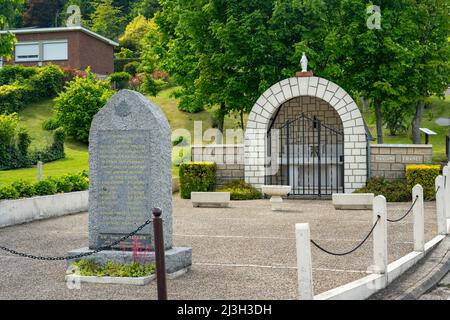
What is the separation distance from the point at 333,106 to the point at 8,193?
1139 cm

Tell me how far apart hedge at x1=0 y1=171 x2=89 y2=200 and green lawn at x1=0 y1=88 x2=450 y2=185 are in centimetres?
704

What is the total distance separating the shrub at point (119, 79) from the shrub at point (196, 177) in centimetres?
3124

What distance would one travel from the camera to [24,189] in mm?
16797

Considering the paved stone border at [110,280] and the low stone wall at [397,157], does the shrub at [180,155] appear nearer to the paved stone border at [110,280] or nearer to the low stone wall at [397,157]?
the low stone wall at [397,157]

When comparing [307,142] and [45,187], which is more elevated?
[307,142]

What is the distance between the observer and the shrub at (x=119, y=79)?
5325 centimetres

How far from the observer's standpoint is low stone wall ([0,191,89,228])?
51.2ft

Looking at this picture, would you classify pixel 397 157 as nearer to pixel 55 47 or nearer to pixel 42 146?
pixel 42 146

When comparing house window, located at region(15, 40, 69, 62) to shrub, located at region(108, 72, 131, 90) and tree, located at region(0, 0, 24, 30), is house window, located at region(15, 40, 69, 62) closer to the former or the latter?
shrub, located at region(108, 72, 131, 90)

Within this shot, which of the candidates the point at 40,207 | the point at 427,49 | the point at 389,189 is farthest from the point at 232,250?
the point at 427,49

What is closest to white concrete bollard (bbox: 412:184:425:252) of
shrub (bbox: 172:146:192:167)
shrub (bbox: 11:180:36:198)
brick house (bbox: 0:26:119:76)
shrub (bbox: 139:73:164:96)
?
shrub (bbox: 11:180:36:198)

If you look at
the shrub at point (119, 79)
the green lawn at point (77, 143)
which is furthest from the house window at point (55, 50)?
the green lawn at point (77, 143)

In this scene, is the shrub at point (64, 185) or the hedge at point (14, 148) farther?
the hedge at point (14, 148)
